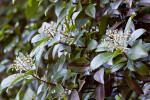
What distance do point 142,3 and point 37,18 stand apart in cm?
115

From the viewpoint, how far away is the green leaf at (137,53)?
509mm

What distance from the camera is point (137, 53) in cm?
53

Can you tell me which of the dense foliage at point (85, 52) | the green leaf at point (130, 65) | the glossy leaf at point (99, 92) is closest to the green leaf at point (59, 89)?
the dense foliage at point (85, 52)

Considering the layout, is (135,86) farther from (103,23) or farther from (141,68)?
(103,23)

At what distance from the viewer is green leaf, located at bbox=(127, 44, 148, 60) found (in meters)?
0.51

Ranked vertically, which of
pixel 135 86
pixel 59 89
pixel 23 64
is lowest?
pixel 135 86

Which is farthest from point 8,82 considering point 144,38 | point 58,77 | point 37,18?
point 37,18

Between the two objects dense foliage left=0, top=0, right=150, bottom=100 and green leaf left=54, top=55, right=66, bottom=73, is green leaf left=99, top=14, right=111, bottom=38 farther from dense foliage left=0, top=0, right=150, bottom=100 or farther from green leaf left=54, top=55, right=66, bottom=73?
green leaf left=54, top=55, right=66, bottom=73

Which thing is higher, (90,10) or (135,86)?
(90,10)

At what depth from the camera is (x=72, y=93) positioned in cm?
65

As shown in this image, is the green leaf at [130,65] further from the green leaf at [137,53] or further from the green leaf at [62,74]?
the green leaf at [62,74]

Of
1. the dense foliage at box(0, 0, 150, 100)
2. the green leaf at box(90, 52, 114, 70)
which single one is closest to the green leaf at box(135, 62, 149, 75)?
the dense foliage at box(0, 0, 150, 100)

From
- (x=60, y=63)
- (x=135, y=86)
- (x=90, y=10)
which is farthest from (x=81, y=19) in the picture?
(x=135, y=86)

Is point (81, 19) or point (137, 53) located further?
point (81, 19)
